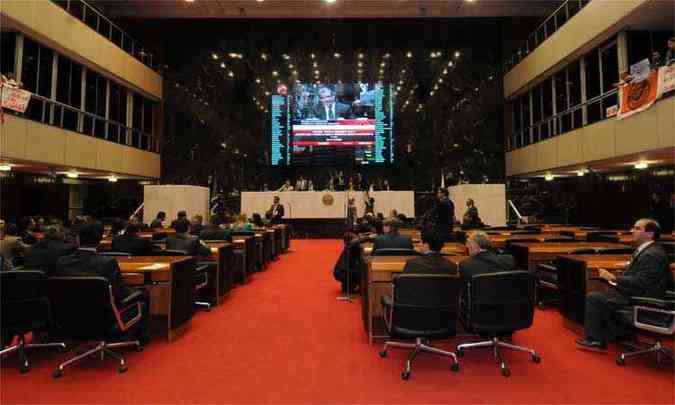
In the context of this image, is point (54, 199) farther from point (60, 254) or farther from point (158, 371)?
point (158, 371)

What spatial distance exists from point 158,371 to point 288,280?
4.08 m

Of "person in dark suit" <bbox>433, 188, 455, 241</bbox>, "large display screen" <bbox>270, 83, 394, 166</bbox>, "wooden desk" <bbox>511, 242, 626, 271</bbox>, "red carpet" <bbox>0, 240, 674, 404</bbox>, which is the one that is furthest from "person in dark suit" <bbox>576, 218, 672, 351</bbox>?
"large display screen" <bbox>270, 83, 394, 166</bbox>

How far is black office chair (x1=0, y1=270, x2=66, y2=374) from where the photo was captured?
3.21 meters

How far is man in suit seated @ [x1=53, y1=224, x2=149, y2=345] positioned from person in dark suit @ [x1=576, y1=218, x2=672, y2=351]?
4.33 metres

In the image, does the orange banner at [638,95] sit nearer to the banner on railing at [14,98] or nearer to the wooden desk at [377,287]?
the wooden desk at [377,287]

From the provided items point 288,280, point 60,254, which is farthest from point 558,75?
point 60,254

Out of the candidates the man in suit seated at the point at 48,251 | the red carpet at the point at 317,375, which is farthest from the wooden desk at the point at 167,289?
the man in suit seated at the point at 48,251

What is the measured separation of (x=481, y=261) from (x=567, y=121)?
10.8 m

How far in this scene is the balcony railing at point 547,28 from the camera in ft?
37.4

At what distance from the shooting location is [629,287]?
3.35 meters

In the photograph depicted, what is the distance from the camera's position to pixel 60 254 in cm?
382

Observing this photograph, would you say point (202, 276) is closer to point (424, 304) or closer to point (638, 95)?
point (424, 304)

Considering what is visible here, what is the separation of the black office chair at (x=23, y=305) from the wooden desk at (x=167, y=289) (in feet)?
2.19

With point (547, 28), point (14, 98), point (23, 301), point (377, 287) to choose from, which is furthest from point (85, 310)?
point (547, 28)
